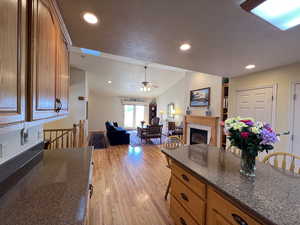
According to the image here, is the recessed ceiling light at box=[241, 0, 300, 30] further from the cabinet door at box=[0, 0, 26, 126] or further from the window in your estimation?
the window

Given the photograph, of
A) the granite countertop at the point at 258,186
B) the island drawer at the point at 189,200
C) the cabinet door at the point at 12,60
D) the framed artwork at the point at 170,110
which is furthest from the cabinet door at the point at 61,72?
the framed artwork at the point at 170,110

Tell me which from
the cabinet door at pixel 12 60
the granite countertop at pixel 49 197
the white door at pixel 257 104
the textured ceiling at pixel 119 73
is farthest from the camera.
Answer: the textured ceiling at pixel 119 73

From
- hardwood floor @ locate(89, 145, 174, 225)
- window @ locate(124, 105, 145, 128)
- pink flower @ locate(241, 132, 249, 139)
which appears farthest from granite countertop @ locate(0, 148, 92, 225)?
window @ locate(124, 105, 145, 128)

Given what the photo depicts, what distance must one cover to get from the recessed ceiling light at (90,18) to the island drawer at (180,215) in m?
2.29

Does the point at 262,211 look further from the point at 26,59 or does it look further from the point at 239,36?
the point at 239,36

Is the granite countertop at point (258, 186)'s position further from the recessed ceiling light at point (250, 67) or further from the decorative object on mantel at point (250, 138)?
the recessed ceiling light at point (250, 67)

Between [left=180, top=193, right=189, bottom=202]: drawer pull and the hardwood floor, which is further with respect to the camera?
the hardwood floor

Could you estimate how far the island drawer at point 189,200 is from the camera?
1.19 m

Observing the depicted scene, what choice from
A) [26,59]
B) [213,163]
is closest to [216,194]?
[213,163]

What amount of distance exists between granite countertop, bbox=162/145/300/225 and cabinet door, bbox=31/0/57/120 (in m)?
1.32

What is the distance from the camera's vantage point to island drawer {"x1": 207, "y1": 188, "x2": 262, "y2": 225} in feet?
2.75

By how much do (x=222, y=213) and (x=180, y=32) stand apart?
6.07 ft

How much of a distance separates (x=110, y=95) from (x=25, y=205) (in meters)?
8.60

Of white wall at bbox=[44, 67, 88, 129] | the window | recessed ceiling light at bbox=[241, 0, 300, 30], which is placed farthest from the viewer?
the window
